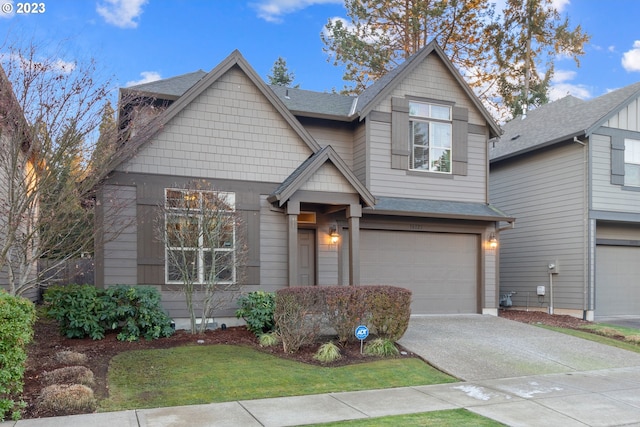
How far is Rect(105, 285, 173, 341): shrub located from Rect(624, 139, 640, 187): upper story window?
1297 cm

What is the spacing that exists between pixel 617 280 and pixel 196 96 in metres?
12.9

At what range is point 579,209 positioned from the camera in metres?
Answer: 14.8

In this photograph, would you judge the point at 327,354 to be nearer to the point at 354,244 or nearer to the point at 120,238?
the point at 354,244

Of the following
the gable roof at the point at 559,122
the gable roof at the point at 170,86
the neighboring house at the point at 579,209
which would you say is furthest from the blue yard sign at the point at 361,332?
the gable roof at the point at 559,122

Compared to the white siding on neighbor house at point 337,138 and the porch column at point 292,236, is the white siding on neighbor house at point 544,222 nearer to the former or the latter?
the white siding on neighbor house at point 337,138

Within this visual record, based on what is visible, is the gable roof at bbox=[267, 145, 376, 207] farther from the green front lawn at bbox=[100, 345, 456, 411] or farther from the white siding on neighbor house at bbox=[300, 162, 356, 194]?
the green front lawn at bbox=[100, 345, 456, 411]

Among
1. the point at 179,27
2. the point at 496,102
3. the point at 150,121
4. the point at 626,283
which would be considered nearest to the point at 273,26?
the point at 179,27

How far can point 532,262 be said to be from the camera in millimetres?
16234

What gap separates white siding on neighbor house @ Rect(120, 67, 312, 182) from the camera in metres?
10.7

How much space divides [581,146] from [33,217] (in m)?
13.4

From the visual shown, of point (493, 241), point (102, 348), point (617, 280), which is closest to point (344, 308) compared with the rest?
point (102, 348)

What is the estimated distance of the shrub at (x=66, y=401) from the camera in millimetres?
5809

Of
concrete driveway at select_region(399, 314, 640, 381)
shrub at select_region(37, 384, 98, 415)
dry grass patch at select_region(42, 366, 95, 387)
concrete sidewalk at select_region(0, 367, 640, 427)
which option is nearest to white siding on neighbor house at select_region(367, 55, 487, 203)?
concrete driveway at select_region(399, 314, 640, 381)

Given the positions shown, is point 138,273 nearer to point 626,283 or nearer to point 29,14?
point 29,14
